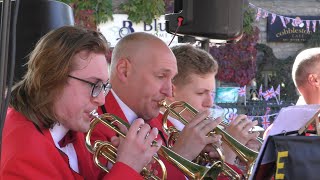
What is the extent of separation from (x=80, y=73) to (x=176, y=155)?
0.58m

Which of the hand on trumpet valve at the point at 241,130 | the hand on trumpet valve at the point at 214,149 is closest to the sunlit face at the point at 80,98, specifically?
the hand on trumpet valve at the point at 214,149

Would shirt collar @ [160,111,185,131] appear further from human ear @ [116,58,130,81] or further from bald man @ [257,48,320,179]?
bald man @ [257,48,320,179]

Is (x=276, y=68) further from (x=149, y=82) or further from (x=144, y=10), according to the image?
(x=149, y=82)

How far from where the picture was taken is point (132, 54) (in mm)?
2725

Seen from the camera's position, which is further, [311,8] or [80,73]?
[311,8]

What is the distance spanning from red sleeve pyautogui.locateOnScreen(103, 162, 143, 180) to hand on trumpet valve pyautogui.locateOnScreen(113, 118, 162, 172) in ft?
0.09

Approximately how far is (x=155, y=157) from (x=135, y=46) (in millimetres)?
738

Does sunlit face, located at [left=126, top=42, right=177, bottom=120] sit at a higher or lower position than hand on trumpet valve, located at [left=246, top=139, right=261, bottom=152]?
higher

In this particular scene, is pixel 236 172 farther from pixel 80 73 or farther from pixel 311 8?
pixel 311 8

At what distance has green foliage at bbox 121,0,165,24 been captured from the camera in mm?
10569

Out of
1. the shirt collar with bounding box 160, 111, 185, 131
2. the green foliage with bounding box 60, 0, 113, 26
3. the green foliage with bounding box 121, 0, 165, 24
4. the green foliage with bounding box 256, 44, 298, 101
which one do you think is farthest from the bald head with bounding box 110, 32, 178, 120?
the green foliage with bounding box 256, 44, 298, 101

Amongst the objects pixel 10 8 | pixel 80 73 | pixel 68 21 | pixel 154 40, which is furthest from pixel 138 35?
pixel 10 8

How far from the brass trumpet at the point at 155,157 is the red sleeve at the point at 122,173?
0.26 metres

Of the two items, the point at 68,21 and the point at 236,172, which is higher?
the point at 68,21
